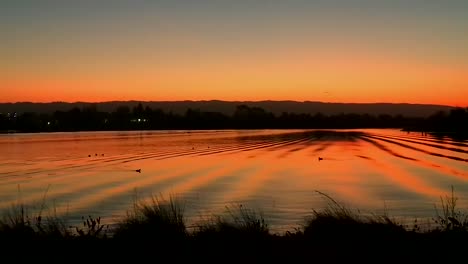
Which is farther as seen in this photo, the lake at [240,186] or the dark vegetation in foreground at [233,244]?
the lake at [240,186]

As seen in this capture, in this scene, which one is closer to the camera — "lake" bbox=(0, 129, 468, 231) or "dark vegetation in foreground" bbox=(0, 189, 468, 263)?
"dark vegetation in foreground" bbox=(0, 189, 468, 263)

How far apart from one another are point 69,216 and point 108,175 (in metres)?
15.7

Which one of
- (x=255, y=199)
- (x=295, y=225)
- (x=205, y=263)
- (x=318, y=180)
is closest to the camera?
(x=205, y=263)

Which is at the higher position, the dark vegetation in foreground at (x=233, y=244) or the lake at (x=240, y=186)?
the dark vegetation in foreground at (x=233, y=244)

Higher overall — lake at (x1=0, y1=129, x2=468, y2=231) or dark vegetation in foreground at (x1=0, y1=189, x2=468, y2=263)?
dark vegetation in foreground at (x1=0, y1=189, x2=468, y2=263)

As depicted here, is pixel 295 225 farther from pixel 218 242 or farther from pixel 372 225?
pixel 218 242

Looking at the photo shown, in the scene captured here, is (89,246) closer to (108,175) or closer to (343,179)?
(343,179)

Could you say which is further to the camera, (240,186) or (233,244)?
(240,186)

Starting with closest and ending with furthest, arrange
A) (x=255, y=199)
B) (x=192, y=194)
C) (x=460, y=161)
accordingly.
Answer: (x=255, y=199) < (x=192, y=194) < (x=460, y=161)

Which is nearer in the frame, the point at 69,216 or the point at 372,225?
the point at 372,225

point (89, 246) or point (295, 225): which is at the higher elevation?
point (89, 246)

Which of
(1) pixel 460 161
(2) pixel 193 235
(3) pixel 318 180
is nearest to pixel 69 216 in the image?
(2) pixel 193 235

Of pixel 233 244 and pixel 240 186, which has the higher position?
pixel 233 244

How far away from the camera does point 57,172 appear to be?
36219 mm
